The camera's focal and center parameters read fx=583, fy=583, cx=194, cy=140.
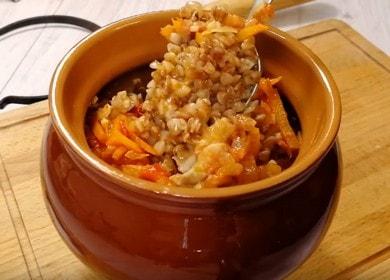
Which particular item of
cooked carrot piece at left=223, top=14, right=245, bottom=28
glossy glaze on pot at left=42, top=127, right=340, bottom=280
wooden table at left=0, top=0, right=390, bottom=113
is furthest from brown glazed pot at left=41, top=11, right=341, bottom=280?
wooden table at left=0, top=0, right=390, bottom=113

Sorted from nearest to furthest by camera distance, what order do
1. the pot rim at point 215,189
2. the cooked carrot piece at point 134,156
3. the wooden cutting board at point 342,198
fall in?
the pot rim at point 215,189 < the cooked carrot piece at point 134,156 < the wooden cutting board at point 342,198

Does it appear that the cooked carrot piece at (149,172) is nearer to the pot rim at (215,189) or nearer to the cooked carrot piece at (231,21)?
the pot rim at (215,189)

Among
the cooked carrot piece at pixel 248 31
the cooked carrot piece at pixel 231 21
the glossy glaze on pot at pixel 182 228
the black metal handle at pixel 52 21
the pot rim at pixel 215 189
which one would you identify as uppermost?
the cooked carrot piece at pixel 231 21

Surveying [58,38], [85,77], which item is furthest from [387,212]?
[58,38]

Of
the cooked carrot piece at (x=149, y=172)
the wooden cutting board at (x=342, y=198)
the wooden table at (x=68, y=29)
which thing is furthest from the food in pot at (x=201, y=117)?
the wooden table at (x=68, y=29)

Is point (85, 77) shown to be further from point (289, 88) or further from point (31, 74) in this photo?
point (31, 74)

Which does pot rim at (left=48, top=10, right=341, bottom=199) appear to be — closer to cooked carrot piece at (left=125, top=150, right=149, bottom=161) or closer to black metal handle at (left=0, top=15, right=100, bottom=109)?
cooked carrot piece at (left=125, top=150, right=149, bottom=161)

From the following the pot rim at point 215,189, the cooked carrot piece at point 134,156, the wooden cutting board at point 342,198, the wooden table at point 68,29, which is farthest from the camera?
A: the wooden table at point 68,29

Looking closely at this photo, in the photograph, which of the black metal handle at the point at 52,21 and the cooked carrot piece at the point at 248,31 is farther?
the black metal handle at the point at 52,21
